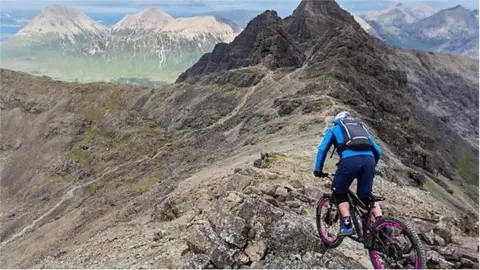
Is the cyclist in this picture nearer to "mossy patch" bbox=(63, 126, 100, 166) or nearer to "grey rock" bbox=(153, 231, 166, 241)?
"grey rock" bbox=(153, 231, 166, 241)

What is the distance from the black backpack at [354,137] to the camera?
59.1 ft

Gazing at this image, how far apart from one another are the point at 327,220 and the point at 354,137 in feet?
14.4

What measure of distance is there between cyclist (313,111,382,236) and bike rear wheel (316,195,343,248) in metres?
1.90

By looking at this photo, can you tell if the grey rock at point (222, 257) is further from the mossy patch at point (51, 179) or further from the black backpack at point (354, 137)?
the mossy patch at point (51, 179)

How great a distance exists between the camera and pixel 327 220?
21.0 metres

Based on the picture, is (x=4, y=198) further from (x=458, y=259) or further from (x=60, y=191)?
(x=458, y=259)

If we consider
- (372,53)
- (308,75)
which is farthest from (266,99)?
(372,53)

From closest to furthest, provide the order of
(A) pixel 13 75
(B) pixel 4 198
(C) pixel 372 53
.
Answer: (B) pixel 4 198
(C) pixel 372 53
(A) pixel 13 75

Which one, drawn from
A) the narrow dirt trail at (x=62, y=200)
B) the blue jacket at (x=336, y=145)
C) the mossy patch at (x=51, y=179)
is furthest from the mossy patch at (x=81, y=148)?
the blue jacket at (x=336, y=145)

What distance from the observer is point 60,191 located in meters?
105

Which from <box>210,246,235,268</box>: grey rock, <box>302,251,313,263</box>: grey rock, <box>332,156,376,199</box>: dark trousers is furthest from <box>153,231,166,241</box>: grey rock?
<box>332,156,376,199</box>: dark trousers

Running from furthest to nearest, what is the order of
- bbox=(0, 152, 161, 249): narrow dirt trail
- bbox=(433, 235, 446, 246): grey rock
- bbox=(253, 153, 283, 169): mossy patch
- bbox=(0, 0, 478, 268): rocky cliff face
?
bbox=(0, 152, 161, 249): narrow dirt trail < bbox=(253, 153, 283, 169): mossy patch < bbox=(433, 235, 446, 246): grey rock < bbox=(0, 0, 478, 268): rocky cliff face

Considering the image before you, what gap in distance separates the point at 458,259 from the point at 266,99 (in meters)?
91.7

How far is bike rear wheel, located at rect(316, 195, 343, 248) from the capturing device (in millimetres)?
20672
